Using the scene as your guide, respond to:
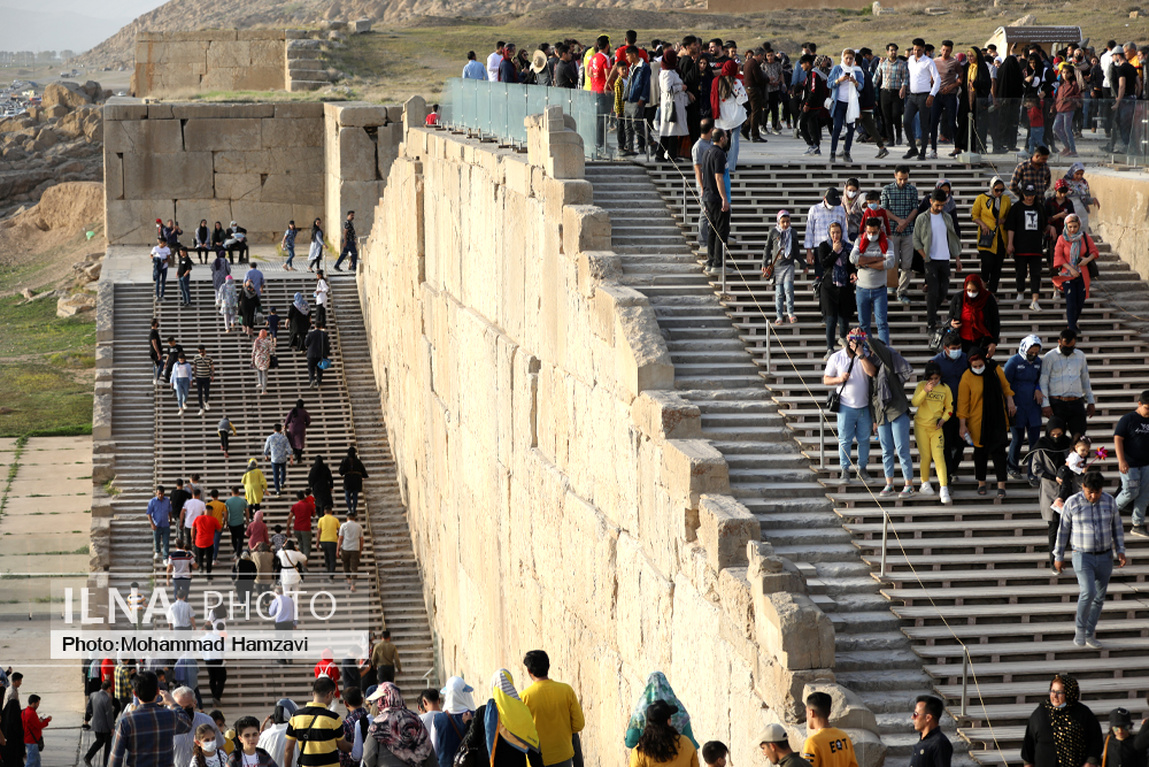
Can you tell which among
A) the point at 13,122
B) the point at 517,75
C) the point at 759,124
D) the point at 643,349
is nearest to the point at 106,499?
the point at 517,75

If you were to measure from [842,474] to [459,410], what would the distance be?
7.43 metres

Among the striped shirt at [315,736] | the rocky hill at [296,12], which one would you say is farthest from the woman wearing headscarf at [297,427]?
the rocky hill at [296,12]

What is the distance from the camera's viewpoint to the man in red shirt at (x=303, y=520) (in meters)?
18.8

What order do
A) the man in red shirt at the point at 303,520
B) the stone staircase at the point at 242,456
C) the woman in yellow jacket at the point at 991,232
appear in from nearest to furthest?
the woman in yellow jacket at the point at 991,232 < the stone staircase at the point at 242,456 < the man in red shirt at the point at 303,520

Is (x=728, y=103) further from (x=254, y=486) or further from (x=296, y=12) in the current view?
(x=296, y=12)

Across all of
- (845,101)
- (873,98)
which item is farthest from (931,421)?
(873,98)

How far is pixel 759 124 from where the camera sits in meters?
19.1

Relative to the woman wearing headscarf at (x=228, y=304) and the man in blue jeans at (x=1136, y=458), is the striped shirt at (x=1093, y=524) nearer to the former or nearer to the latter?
the man in blue jeans at (x=1136, y=458)

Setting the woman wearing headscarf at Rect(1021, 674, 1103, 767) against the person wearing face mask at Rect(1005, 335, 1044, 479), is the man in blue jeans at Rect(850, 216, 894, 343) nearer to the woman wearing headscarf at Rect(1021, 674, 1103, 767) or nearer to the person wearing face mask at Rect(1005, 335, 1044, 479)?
the person wearing face mask at Rect(1005, 335, 1044, 479)

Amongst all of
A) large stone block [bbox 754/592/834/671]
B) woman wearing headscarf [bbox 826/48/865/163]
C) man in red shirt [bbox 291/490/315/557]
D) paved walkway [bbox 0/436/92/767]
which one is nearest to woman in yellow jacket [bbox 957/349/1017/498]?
large stone block [bbox 754/592/834/671]

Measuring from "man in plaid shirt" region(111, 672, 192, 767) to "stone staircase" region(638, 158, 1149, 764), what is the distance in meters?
3.89

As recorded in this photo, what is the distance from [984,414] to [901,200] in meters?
3.25

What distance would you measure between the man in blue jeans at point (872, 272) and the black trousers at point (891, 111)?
5.46m

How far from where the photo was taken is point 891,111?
672 inches
